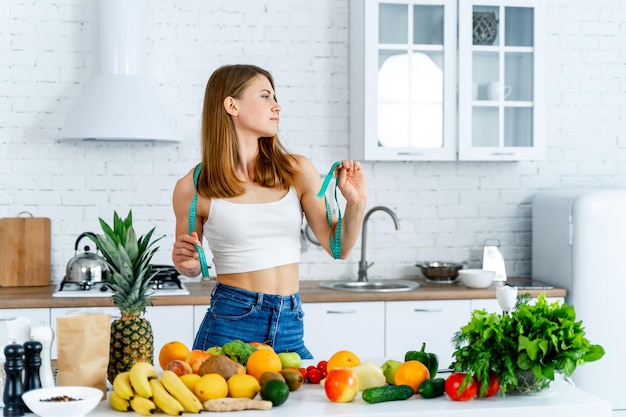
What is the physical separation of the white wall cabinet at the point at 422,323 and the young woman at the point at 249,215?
57.8 inches

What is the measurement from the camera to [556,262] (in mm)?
4918

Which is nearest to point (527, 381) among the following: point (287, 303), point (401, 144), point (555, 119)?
point (287, 303)

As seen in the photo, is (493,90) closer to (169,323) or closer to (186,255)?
(169,323)

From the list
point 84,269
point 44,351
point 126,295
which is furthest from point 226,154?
point 84,269

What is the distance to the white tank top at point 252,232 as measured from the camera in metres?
3.08

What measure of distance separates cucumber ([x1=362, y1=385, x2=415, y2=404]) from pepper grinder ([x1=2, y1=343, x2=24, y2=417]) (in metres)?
0.85

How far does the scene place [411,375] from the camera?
7.59 ft

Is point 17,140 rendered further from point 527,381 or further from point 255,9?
point 527,381

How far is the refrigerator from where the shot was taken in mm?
4691

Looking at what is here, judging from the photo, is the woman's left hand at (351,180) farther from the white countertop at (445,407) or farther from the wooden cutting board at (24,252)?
the wooden cutting board at (24,252)

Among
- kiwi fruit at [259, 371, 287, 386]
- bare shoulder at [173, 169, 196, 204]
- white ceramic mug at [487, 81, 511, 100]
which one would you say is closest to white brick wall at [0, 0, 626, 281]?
white ceramic mug at [487, 81, 511, 100]

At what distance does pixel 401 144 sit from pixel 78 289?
1880mm

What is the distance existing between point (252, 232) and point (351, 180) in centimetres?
50

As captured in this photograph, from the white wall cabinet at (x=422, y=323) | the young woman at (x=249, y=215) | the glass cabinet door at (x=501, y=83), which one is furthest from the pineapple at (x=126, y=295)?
the glass cabinet door at (x=501, y=83)
